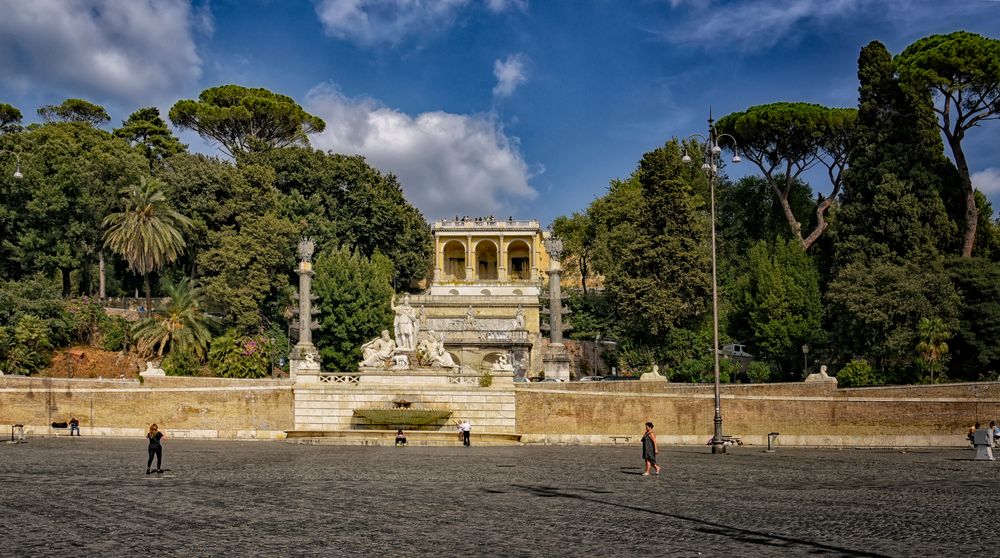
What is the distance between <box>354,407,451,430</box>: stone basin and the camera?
2842 cm

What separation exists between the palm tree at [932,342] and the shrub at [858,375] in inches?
79.5

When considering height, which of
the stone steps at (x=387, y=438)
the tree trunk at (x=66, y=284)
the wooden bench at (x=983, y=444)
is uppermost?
the tree trunk at (x=66, y=284)

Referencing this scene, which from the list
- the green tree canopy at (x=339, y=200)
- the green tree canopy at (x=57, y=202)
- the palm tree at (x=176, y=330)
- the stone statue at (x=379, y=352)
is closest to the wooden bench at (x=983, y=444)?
the stone statue at (x=379, y=352)

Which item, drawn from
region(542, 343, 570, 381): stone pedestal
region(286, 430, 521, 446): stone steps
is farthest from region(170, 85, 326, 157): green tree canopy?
region(286, 430, 521, 446): stone steps

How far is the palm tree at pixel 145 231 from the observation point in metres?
38.8

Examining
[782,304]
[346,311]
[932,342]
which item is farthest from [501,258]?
[932,342]

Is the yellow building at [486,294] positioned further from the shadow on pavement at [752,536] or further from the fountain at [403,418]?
the shadow on pavement at [752,536]

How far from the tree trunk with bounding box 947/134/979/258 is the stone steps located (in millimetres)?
19594

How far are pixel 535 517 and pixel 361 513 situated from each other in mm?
2337

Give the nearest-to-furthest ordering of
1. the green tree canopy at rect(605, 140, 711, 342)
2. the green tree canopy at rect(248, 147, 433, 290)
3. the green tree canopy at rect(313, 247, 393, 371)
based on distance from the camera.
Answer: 1. the green tree canopy at rect(605, 140, 711, 342)
2. the green tree canopy at rect(313, 247, 393, 371)
3. the green tree canopy at rect(248, 147, 433, 290)

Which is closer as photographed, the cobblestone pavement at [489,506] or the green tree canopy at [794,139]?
the cobblestone pavement at [489,506]

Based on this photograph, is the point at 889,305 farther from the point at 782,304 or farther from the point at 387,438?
the point at 387,438

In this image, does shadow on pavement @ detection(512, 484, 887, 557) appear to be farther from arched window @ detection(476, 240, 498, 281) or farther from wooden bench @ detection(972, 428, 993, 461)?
arched window @ detection(476, 240, 498, 281)

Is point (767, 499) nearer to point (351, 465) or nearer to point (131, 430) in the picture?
point (351, 465)
